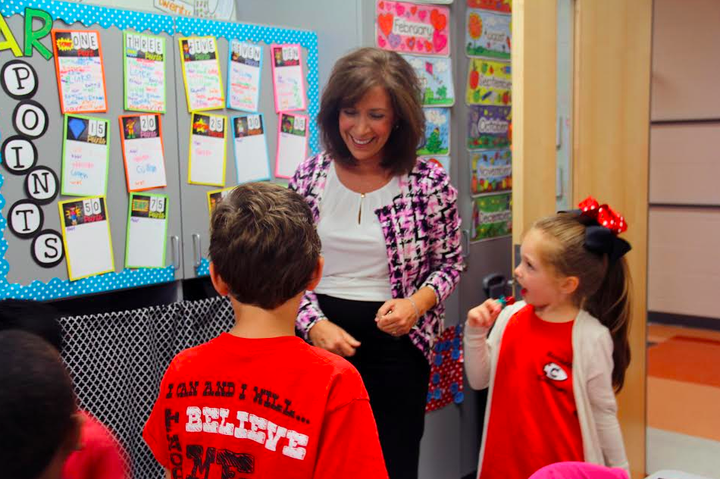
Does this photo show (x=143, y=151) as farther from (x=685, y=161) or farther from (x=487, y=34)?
(x=685, y=161)

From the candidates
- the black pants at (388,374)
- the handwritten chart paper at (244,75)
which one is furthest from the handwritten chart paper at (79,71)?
the black pants at (388,374)

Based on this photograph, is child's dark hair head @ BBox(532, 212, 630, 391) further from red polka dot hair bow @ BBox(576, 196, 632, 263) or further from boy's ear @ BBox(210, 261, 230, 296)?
boy's ear @ BBox(210, 261, 230, 296)

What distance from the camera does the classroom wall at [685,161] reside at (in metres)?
5.72

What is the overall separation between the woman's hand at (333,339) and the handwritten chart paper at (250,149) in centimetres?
78

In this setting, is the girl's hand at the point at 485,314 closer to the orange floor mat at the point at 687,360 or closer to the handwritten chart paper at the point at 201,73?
the handwritten chart paper at the point at 201,73

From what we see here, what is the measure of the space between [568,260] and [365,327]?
57cm

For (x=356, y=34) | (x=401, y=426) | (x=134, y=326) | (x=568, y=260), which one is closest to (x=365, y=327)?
(x=401, y=426)

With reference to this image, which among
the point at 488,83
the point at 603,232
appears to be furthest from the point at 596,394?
the point at 488,83

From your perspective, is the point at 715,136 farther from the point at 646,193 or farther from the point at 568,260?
the point at 568,260

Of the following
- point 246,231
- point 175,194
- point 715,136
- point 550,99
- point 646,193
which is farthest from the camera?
point 715,136

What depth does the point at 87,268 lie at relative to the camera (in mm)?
2107

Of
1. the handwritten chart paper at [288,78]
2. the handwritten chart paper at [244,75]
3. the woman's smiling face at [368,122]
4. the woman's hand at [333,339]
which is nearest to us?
the woman's hand at [333,339]

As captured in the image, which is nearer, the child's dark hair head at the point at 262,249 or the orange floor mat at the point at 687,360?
the child's dark hair head at the point at 262,249

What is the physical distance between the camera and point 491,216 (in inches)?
120
